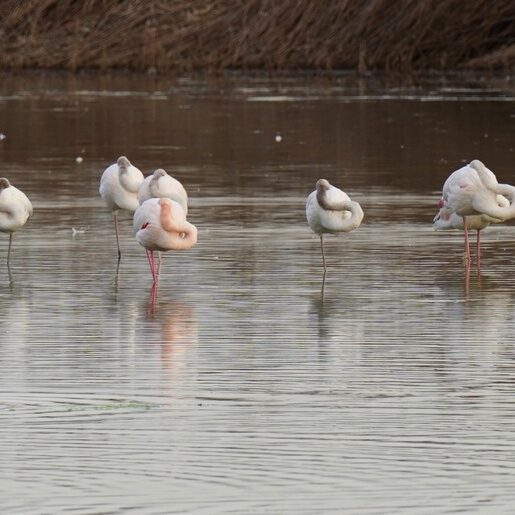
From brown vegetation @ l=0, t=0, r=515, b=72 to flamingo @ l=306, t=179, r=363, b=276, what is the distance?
1310 inches

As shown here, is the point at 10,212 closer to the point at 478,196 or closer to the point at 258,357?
the point at 478,196

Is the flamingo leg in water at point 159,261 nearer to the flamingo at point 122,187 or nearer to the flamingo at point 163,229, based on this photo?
the flamingo at point 163,229

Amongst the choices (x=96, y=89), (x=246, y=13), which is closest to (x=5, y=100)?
(x=96, y=89)

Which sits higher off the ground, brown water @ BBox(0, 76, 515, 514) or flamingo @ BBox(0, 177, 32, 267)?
flamingo @ BBox(0, 177, 32, 267)

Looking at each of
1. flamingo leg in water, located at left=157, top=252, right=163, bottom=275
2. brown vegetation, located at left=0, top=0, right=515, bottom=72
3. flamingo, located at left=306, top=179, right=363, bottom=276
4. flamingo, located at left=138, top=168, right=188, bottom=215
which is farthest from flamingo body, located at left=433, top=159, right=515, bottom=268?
brown vegetation, located at left=0, top=0, right=515, bottom=72

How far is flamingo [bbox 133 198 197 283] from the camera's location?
1377 centimetres

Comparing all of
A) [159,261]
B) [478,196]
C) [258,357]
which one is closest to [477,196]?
[478,196]

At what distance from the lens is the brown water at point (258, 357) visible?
766cm

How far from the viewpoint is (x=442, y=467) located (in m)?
7.88

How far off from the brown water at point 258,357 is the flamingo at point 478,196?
0.39 metres

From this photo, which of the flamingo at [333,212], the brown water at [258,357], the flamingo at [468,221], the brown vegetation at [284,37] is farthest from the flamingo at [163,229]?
the brown vegetation at [284,37]

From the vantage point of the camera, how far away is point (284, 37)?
49062 millimetres

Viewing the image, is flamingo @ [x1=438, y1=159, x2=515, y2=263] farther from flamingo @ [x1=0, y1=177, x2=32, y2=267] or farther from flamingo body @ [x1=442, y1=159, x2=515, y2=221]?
flamingo @ [x1=0, y1=177, x2=32, y2=267]

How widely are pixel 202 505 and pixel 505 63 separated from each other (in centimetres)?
4118
